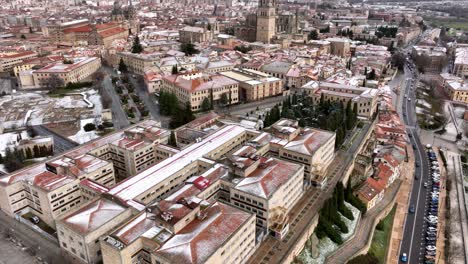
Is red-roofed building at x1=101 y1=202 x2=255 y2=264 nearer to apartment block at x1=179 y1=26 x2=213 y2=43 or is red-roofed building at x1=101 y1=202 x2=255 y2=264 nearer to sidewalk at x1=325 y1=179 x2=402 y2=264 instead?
sidewalk at x1=325 y1=179 x2=402 y2=264

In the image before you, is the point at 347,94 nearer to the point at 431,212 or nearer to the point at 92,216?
the point at 431,212

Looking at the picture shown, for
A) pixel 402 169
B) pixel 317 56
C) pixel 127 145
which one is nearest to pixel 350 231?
pixel 402 169

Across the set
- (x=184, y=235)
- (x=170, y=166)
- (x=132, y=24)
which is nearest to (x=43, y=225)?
(x=170, y=166)

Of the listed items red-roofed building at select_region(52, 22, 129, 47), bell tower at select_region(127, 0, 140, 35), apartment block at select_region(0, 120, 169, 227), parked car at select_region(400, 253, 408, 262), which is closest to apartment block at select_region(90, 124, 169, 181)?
apartment block at select_region(0, 120, 169, 227)

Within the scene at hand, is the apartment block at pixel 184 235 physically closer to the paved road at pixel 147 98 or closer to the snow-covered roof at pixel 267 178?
the snow-covered roof at pixel 267 178

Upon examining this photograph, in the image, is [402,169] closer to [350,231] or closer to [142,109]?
[350,231]

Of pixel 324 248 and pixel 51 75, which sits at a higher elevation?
pixel 51 75
